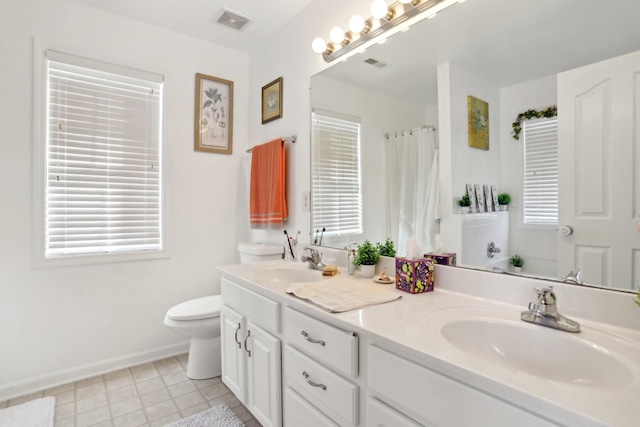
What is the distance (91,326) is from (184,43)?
217 cm

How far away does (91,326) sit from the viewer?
2.20 m

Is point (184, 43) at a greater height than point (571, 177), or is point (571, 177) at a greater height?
point (184, 43)

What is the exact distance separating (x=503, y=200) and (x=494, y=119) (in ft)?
0.99

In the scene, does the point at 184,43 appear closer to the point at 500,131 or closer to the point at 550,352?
the point at 500,131

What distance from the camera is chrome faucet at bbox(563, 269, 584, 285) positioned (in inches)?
39.9

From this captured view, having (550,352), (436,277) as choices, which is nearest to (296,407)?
(436,277)

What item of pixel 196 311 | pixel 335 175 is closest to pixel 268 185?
pixel 335 175

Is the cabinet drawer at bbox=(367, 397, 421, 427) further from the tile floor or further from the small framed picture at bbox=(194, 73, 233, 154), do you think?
the small framed picture at bbox=(194, 73, 233, 154)

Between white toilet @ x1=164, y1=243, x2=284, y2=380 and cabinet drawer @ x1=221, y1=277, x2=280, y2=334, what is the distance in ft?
1.03

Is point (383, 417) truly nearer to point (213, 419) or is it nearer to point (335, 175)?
point (213, 419)

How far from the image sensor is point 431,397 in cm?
78

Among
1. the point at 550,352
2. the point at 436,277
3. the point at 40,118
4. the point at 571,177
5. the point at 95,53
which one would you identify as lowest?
the point at 550,352

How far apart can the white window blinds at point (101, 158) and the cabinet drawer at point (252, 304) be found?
3.31 ft

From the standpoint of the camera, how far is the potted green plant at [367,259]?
1617 millimetres
